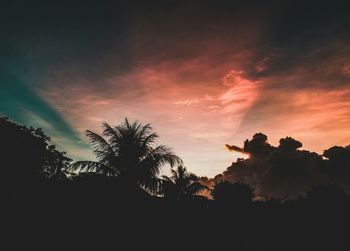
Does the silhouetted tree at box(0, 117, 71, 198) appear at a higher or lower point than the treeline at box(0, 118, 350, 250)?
higher

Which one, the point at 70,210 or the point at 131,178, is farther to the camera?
the point at 131,178

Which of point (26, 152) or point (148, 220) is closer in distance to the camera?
point (148, 220)

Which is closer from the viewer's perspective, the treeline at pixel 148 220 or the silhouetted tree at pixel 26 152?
the treeline at pixel 148 220

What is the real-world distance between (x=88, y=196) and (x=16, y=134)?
538 inches

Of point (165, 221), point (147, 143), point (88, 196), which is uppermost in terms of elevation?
point (147, 143)

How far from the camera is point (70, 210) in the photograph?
8.61m

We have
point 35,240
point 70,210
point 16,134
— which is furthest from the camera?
point 16,134

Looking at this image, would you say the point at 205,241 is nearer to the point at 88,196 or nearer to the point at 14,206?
the point at 88,196

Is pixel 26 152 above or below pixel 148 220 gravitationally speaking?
above

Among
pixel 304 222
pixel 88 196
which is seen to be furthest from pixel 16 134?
pixel 304 222

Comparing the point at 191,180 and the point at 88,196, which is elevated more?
the point at 191,180

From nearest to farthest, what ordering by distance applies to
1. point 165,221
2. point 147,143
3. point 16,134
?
point 165,221, point 147,143, point 16,134

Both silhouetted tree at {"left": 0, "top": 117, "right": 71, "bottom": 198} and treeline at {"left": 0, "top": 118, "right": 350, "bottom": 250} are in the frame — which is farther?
silhouetted tree at {"left": 0, "top": 117, "right": 71, "bottom": 198}

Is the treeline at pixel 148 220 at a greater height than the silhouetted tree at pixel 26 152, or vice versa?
the silhouetted tree at pixel 26 152
